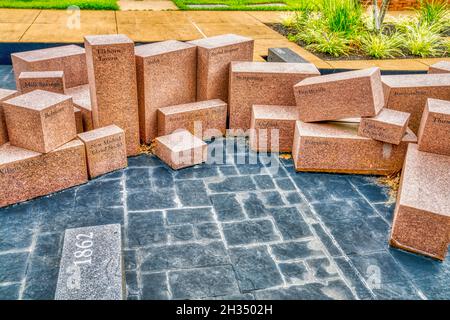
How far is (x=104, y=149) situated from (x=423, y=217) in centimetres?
327

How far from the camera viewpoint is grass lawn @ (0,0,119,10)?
35.6 ft

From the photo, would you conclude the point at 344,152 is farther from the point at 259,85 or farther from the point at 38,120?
the point at 38,120

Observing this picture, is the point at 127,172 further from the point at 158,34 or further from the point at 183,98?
the point at 158,34

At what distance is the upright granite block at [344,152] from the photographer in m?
4.85

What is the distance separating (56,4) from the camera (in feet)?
36.7

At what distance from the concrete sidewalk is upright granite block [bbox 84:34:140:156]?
10.5 ft

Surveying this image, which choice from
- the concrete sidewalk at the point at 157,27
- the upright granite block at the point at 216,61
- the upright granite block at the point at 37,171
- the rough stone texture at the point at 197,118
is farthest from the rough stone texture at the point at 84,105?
the concrete sidewalk at the point at 157,27

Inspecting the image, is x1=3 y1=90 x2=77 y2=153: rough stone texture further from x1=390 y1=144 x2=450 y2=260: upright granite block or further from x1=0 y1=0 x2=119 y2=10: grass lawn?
Result: x1=0 y1=0 x2=119 y2=10: grass lawn

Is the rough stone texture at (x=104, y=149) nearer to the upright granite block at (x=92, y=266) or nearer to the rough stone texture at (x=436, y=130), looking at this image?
the upright granite block at (x=92, y=266)

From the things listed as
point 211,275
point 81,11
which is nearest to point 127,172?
point 211,275

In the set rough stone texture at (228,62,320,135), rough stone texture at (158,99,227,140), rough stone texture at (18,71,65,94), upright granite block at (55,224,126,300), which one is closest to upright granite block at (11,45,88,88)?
rough stone texture at (18,71,65,94)

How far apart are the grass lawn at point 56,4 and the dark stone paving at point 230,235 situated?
7607 millimetres

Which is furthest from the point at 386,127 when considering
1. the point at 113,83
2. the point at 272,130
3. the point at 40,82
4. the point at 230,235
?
the point at 40,82
